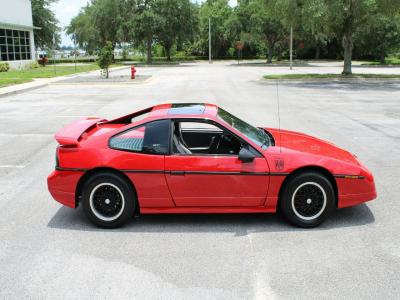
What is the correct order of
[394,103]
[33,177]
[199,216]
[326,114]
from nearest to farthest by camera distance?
1. [199,216]
2. [33,177]
3. [326,114]
4. [394,103]

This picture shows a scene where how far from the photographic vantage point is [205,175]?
17.6 ft

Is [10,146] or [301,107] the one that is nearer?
[10,146]

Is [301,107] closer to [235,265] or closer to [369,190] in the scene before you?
[369,190]

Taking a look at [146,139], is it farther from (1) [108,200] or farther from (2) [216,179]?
(2) [216,179]

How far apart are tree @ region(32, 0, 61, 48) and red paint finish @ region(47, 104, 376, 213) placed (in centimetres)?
5812

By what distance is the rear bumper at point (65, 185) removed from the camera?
552 centimetres

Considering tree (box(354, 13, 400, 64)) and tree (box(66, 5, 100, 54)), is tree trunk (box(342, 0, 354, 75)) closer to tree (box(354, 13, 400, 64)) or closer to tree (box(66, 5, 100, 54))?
tree (box(354, 13, 400, 64))

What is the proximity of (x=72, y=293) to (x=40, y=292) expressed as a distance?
0.92ft

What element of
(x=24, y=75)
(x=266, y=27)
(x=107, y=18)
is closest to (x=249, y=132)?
(x=24, y=75)

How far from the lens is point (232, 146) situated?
19.1ft

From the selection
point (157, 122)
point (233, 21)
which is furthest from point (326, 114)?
point (233, 21)

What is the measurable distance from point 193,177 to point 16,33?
159 ft

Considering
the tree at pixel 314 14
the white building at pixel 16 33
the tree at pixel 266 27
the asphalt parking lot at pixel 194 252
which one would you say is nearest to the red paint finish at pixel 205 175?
the asphalt parking lot at pixel 194 252

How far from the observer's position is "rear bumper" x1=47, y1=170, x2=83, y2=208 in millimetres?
5520
